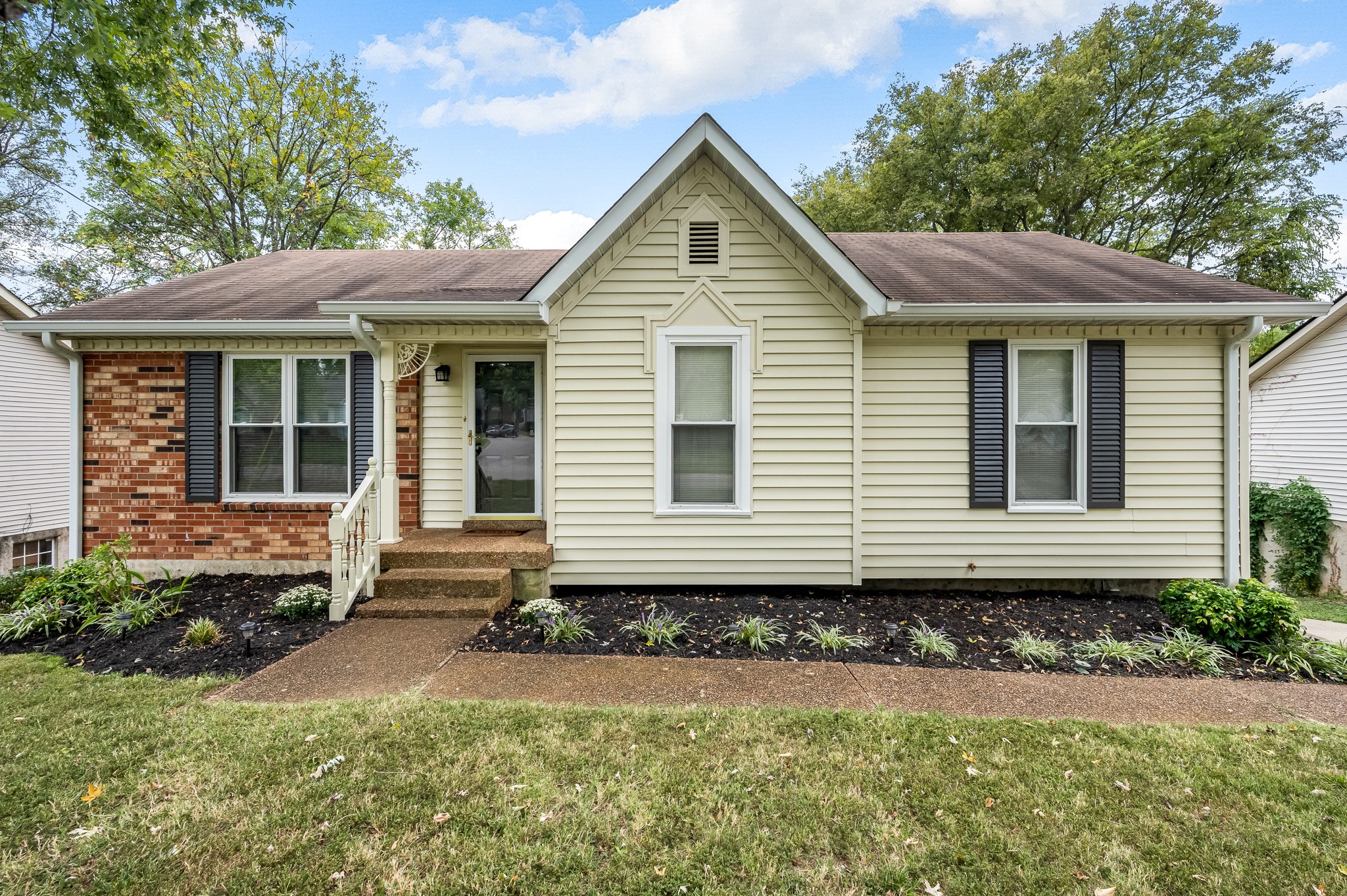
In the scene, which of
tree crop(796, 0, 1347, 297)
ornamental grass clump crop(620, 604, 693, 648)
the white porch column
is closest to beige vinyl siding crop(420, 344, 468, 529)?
the white porch column

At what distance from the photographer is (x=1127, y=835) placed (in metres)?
2.29

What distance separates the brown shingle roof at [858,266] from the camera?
18.4 feet

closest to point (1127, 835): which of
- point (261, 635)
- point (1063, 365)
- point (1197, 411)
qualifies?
point (1063, 365)

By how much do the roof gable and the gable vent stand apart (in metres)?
0.48

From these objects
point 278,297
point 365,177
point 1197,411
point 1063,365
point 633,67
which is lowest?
point 1197,411

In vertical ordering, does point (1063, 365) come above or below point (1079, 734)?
above

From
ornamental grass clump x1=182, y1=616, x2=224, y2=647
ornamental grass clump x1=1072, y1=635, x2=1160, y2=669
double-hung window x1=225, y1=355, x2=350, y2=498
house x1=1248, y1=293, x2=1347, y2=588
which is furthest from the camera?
house x1=1248, y1=293, x2=1347, y2=588

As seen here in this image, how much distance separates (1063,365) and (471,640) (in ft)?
20.9

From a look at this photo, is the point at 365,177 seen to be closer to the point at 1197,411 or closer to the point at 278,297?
the point at 278,297

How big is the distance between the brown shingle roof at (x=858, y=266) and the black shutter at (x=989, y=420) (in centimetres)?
58

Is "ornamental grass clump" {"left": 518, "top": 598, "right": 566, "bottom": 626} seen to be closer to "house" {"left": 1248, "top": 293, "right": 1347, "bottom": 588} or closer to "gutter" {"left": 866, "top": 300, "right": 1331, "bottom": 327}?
"gutter" {"left": 866, "top": 300, "right": 1331, "bottom": 327}

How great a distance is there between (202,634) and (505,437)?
3154 mm

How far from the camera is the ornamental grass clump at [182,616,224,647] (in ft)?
14.1

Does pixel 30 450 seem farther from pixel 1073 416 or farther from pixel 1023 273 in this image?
pixel 1073 416
